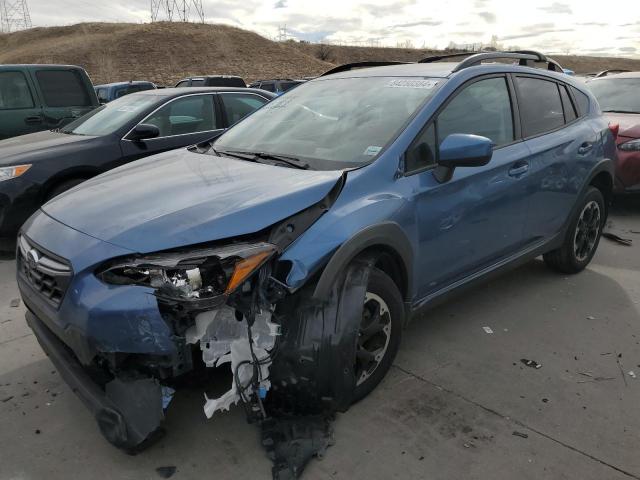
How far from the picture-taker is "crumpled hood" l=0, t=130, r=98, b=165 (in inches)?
203

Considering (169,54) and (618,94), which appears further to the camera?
(169,54)

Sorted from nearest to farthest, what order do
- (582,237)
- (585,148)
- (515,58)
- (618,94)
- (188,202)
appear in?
(188,202)
(515,58)
(585,148)
(582,237)
(618,94)

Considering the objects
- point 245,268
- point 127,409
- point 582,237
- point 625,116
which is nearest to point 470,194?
point 245,268

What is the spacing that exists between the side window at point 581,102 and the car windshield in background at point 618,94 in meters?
3.66

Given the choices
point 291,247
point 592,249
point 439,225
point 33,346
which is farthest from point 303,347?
point 592,249

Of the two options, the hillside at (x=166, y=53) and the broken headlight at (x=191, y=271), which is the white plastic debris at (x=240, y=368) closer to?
the broken headlight at (x=191, y=271)

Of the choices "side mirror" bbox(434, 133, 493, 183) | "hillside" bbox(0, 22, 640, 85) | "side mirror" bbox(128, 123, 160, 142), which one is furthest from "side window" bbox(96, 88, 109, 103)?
"hillside" bbox(0, 22, 640, 85)

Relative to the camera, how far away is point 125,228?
7.69 feet

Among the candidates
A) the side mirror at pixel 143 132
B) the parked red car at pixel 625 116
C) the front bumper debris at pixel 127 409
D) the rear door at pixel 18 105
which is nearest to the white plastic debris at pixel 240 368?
the front bumper debris at pixel 127 409

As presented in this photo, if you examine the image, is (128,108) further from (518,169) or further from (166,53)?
(166,53)

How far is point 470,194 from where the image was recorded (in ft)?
10.5

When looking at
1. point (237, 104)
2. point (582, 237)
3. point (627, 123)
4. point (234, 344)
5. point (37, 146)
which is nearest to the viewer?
point (234, 344)

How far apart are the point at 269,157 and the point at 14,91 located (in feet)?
21.0

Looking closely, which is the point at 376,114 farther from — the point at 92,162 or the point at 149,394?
the point at 92,162
